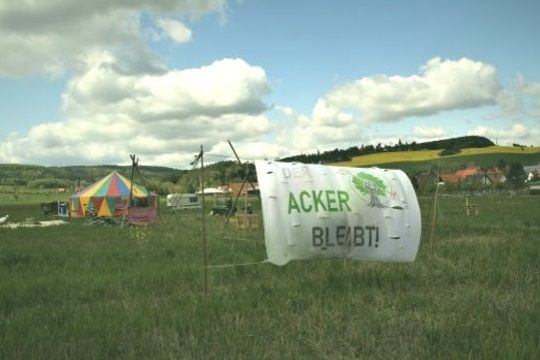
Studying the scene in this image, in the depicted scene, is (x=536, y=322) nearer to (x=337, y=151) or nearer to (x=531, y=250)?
(x=531, y=250)

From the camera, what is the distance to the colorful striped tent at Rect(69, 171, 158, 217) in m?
41.5

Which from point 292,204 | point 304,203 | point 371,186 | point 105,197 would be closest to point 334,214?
point 304,203

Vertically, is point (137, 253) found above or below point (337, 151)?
below

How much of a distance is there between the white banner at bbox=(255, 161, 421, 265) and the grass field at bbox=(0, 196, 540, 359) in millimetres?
668

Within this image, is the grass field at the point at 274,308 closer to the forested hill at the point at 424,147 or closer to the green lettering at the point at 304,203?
the green lettering at the point at 304,203

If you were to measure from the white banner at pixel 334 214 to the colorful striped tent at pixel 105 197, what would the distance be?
3239cm

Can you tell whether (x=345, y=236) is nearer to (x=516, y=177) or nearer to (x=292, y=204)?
(x=292, y=204)

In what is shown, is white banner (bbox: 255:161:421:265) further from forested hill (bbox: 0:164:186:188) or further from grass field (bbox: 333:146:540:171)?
forested hill (bbox: 0:164:186:188)

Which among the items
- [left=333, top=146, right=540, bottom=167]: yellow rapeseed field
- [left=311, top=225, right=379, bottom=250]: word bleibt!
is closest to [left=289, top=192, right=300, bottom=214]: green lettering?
[left=311, top=225, right=379, bottom=250]: word bleibt!

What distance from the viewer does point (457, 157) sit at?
118062 mm

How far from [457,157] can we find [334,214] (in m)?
116

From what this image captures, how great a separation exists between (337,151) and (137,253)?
103 metres

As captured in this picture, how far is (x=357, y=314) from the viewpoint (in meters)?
7.51

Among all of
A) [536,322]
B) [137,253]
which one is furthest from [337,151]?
[536,322]
